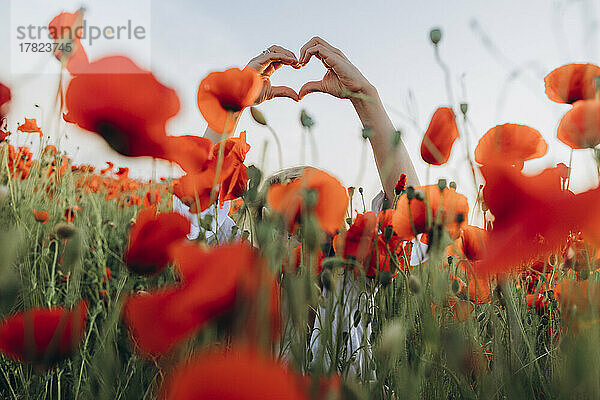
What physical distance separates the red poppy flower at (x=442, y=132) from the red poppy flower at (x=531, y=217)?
0.23 meters

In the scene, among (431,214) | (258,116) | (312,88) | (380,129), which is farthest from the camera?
(380,129)

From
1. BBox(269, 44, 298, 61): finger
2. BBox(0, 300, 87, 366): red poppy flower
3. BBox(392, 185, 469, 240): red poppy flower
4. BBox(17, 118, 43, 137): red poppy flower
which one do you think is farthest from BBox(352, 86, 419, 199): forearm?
BBox(17, 118, 43, 137): red poppy flower

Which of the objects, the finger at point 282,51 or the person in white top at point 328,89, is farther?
the finger at point 282,51

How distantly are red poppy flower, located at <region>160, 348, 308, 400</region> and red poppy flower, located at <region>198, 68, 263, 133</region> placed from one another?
372 mm

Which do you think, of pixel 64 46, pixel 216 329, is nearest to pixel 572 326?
pixel 216 329

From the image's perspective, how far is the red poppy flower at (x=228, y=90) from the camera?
505 millimetres

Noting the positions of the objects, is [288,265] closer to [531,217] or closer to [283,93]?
[531,217]

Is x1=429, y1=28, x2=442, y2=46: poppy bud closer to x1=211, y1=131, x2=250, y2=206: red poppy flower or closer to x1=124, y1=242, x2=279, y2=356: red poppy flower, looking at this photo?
x1=211, y1=131, x2=250, y2=206: red poppy flower

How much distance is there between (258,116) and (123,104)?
178mm

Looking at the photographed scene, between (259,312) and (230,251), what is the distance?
28 mm

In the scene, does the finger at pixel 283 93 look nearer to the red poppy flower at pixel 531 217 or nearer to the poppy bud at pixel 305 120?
the poppy bud at pixel 305 120

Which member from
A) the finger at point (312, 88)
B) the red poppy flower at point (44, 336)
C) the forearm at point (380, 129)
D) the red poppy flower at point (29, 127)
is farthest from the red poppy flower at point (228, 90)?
the red poppy flower at point (29, 127)

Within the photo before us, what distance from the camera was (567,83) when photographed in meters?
0.55

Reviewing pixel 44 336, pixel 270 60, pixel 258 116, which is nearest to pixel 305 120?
pixel 258 116
